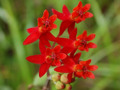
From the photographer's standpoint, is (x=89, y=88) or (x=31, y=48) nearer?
(x=31, y=48)

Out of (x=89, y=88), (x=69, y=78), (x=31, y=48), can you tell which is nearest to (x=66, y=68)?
(x=69, y=78)

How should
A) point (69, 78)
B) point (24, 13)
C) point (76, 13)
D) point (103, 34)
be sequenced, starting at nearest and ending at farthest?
point (69, 78), point (76, 13), point (103, 34), point (24, 13)

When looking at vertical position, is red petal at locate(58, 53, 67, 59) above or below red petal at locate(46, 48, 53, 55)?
below

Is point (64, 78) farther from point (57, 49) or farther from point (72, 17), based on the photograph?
point (72, 17)

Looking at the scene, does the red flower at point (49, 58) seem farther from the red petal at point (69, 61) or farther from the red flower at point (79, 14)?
the red flower at point (79, 14)

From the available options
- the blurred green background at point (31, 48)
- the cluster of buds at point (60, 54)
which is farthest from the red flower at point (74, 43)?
the blurred green background at point (31, 48)

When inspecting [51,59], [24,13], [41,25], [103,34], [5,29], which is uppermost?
[24,13]

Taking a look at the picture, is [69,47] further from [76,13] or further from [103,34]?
[103,34]

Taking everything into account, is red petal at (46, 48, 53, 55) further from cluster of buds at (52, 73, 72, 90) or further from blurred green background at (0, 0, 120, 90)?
blurred green background at (0, 0, 120, 90)

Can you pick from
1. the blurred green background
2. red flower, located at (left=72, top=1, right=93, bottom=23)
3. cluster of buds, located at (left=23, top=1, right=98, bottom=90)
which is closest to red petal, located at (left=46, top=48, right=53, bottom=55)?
cluster of buds, located at (left=23, top=1, right=98, bottom=90)
